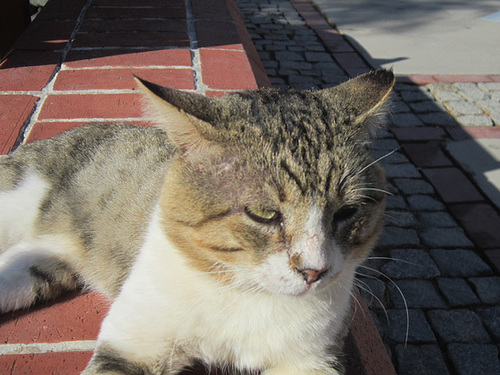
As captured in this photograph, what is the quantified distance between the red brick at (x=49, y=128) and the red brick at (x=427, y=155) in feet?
8.75

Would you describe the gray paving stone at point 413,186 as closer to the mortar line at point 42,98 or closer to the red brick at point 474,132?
the red brick at point 474,132

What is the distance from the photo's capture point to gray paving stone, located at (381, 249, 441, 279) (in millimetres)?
3125

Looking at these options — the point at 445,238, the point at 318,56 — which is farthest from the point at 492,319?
the point at 318,56

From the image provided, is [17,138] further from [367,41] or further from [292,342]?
[367,41]

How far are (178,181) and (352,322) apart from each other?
88 centimetres

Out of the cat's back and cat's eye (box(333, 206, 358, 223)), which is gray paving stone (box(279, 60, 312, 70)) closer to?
the cat's back

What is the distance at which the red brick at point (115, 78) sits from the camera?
2.75 metres

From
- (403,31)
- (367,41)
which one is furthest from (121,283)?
(403,31)

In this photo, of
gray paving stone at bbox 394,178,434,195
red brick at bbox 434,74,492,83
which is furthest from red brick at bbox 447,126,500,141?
red brick at bbox 434,74,492,83

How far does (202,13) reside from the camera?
3.84m

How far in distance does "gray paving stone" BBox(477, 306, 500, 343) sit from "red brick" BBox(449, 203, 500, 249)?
1.79ft

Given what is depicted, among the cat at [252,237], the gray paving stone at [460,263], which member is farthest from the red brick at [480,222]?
the cat at [252,237]

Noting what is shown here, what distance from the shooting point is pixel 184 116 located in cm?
→ 147

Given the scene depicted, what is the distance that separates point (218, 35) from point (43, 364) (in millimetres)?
2424
